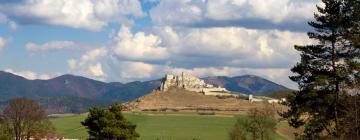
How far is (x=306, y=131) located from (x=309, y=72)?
633 centimetres

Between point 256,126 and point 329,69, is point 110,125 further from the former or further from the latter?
point 329,69

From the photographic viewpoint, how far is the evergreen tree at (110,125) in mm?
94812

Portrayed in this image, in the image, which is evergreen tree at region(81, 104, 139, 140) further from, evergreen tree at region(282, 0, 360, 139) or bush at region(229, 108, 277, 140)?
evergreen tree at region(282, 0, 360, 139)

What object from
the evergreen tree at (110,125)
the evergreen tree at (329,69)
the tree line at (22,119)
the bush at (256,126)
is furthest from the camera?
the tree line at (22,119)

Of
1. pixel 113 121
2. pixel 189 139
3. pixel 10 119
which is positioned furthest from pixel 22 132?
pixel 189 139

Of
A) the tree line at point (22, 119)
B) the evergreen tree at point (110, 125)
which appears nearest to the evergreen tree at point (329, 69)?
the evergreen tree at point (110, 125)

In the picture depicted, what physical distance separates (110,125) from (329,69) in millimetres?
45442

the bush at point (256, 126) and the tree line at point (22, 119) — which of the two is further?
the tree line at point (22, 119)

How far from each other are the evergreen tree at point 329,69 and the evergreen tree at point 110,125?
40.2m

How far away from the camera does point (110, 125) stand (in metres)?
95.6

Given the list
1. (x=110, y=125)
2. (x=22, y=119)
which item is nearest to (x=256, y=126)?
(x=110, y=125)

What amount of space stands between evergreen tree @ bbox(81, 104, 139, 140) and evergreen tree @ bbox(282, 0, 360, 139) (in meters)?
40.2

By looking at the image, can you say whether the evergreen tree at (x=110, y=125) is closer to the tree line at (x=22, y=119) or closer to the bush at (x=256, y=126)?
the bush at (x=256, y=126)

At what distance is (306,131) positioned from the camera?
62.2 meters
